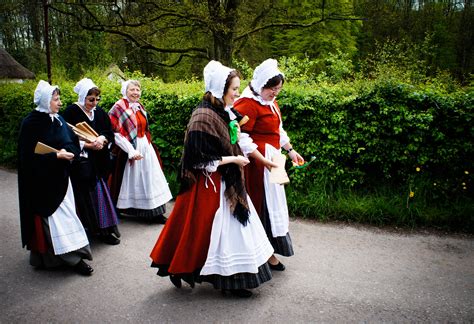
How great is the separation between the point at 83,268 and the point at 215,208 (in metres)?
1.79

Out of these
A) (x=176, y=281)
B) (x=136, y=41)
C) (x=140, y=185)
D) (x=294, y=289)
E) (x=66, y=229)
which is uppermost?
(x=136, y=41)

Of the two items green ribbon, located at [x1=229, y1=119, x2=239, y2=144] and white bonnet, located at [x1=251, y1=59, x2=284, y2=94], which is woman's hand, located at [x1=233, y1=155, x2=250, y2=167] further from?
white bonnet, located at [x1=251, y1=59, x2=284, y2=94]

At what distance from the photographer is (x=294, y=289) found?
403 cm

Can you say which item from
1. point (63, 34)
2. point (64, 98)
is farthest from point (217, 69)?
point (63, 34)

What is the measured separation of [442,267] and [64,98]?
8361 mm

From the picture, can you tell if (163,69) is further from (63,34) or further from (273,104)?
(273,104)

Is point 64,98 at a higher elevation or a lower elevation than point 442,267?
higher

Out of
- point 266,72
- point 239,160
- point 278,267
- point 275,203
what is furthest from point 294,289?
point 266,72

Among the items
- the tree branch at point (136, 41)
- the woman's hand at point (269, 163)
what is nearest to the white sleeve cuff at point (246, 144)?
the woman's hand at point (269, 163)

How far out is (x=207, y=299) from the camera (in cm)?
382

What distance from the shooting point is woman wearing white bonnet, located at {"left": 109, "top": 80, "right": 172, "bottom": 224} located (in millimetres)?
5758

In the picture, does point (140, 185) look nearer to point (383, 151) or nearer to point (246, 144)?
point (246, 144)

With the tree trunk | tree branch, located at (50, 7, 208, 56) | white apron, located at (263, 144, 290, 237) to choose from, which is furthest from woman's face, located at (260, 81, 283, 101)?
tree branch, located at (50, 7, 208, 56)

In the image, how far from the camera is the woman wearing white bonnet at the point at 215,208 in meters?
3.53
